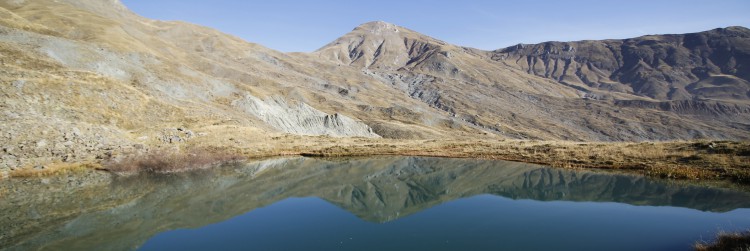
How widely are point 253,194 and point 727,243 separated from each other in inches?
1044

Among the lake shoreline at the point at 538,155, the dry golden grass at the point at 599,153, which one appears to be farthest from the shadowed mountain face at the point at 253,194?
the dry golden grass at the point at 599,153

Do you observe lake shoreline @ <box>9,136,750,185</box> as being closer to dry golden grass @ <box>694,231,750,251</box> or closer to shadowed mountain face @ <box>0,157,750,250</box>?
shadowed mountain face @ <box>0,157,750,250</box>

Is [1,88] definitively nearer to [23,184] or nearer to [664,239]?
[23,184]

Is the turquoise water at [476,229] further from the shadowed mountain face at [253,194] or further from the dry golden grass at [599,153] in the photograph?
the dry golden grass at [599,153]

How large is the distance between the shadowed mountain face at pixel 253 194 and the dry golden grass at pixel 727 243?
31.5 feet

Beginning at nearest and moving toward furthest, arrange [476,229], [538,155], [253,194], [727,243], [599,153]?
[727,243] → [476,229] → [253,194] → [599,153] → [538,155]

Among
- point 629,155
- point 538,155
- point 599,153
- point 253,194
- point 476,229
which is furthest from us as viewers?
point 538,155

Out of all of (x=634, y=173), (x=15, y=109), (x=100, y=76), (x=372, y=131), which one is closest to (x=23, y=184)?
(x=15, y=109)

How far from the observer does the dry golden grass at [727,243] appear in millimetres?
13859

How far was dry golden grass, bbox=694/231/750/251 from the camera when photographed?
13.9m

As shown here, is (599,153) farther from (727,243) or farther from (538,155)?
(727,243)

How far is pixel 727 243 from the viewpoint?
14.5 m

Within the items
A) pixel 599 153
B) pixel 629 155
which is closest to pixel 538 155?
pixel 599 153

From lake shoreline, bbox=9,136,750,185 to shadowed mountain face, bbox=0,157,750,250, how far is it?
279 centimetres
